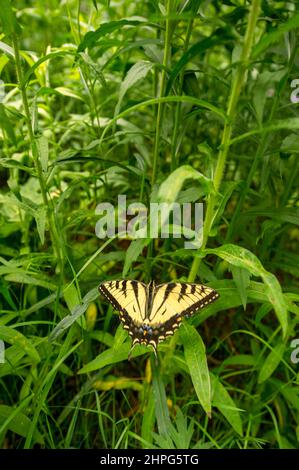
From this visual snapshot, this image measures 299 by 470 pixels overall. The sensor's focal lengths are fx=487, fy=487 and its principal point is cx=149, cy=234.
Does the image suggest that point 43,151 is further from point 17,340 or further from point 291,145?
point 291,145

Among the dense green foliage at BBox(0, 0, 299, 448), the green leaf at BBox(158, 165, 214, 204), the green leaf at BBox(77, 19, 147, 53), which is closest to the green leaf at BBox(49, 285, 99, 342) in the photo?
the dense green foliage at BBox(0, 0, 299, 448)

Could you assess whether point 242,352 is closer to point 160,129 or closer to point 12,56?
point 160,129

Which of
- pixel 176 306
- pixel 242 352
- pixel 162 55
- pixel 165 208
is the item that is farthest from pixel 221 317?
pixel 165 208

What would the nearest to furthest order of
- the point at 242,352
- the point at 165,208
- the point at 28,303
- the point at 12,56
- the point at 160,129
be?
the point at 165,208 → the point at 12,56 → the point at 160,129 → the point at 28,303 → the point at 242,352

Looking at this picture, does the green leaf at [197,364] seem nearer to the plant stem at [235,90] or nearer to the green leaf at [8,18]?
the plant stem at [235,90]

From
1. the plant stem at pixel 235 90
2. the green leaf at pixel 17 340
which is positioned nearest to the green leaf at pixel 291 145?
the plant stem at pixel 235 90
